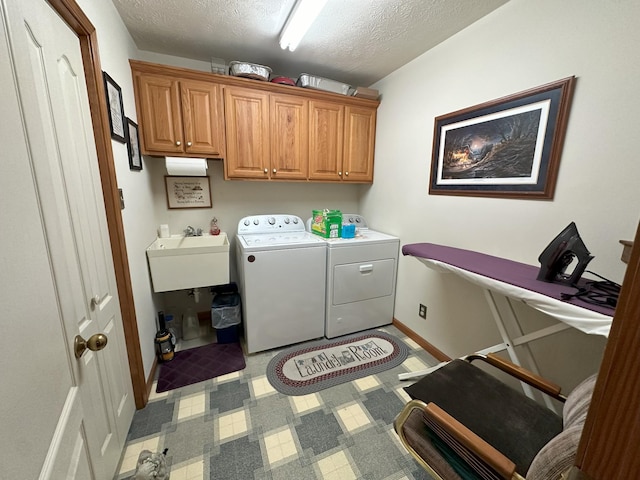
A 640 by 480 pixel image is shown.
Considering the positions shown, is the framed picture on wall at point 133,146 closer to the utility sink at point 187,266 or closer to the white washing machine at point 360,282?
the utility sink at point 187,266

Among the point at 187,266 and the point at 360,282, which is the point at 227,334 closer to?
the point at 187,266

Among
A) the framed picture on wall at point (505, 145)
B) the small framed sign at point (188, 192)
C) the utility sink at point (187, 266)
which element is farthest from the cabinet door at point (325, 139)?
the utility sink at point (187, 266)

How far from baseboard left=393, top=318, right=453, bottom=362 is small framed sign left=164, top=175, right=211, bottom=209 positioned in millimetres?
2295

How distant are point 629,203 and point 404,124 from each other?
164 centimetres

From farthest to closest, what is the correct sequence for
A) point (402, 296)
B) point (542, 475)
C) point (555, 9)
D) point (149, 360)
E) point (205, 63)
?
point (402, 296) < point (205, 63) < point (149, 360) < point (555, 9) < point (542, 475)

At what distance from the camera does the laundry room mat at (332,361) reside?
1.90 meters

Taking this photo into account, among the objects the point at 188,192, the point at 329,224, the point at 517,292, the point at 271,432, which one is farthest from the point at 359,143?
the point at 271,432

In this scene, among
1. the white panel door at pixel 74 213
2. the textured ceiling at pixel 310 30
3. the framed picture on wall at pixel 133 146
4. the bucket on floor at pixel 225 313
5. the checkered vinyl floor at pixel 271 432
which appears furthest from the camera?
the bucket on floor at pixel 225 313

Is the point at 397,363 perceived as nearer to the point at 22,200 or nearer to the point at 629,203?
the point at 629,203

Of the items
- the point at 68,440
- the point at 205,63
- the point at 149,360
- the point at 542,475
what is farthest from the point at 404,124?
the point at 149,360

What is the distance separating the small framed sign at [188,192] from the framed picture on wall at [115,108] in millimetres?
850

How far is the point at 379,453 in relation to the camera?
4.62ft

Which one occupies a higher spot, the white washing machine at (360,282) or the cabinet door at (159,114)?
the cabinet door at (159,114)

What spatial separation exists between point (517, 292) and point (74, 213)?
1968 mm
